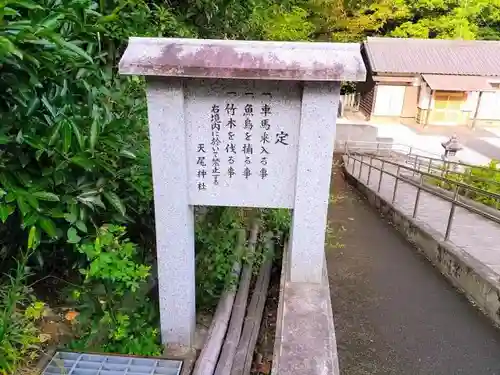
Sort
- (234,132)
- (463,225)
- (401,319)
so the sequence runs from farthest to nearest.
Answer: (463,225) < (401,319) < (234,132)

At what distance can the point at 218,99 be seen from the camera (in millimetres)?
2500

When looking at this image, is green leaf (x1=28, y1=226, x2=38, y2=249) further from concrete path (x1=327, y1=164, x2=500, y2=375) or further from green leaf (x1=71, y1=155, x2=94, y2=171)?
concrete path (x1=327, y1=164, x2=500, y2=375)

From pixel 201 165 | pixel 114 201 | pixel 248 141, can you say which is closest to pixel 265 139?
pixel 248 141

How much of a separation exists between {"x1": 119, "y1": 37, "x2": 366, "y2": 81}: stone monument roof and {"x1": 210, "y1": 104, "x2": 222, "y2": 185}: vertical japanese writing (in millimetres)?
273

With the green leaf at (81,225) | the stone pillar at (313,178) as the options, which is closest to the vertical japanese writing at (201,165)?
the stone pillar at (313,178)

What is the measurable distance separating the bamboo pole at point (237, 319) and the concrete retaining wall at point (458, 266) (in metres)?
2.30

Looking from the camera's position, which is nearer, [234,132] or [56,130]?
[56,130]

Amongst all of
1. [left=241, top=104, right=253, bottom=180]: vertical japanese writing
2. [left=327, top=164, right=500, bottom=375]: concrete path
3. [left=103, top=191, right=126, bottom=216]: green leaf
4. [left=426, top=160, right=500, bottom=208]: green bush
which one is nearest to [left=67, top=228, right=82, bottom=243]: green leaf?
[left=103, top=191, right=126, bottom=216]: green leaf

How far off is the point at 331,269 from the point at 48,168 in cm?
381

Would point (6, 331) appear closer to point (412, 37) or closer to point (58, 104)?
point (58, 104)

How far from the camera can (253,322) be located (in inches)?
131

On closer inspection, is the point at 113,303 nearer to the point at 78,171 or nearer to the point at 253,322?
the point at 78,171

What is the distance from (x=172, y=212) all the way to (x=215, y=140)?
1.68 ft

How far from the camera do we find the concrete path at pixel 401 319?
347 centimetres
